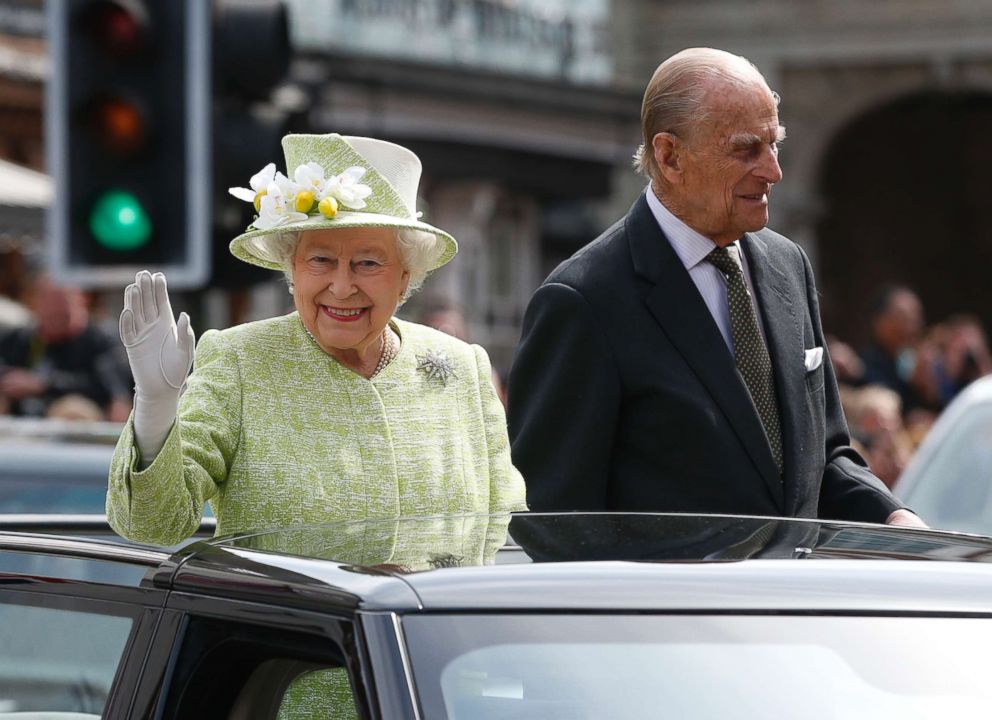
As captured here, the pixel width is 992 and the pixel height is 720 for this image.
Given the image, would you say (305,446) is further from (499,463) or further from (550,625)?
(550,625)

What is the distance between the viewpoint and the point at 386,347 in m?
3.45

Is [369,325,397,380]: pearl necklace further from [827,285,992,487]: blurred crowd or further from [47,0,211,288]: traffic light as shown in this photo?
[827,285,992,487]: blurred crowd

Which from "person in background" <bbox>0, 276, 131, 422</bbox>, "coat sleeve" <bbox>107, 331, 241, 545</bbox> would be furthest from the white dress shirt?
"person in background" <bbox>0, 276, 131, 422</bbox>

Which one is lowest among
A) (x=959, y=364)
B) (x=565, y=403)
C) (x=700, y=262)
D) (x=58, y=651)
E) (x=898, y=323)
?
(x=959, y=364)

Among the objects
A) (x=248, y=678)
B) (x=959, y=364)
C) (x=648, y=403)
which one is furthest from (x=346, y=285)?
(x=959, y=364)

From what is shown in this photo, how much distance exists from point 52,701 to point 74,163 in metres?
2.78

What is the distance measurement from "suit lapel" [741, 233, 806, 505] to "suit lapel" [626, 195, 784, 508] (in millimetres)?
70

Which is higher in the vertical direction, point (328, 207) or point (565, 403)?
point (328, 207)

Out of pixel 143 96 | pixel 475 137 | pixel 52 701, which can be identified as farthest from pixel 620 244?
pixel 475 137

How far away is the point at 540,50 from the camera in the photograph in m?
22.2

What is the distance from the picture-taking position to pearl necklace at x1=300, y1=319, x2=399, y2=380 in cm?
338

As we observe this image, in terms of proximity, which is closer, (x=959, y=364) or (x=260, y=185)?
(x=260, y=185)

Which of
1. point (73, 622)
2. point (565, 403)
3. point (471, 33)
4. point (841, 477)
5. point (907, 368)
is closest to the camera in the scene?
point (73, 622)

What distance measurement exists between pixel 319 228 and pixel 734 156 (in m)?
0.81
